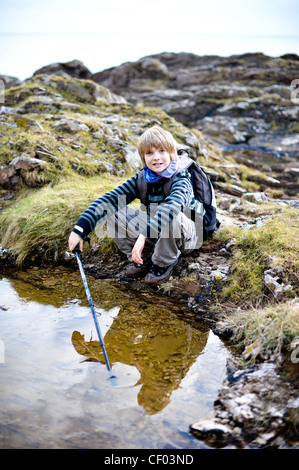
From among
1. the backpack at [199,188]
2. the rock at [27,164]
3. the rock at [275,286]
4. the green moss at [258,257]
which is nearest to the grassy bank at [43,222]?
the rock at [27,164]

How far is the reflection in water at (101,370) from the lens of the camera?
258 cm

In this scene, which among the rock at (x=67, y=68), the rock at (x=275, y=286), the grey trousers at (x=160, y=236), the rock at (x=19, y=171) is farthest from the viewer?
the rock at (x=67, y=68)

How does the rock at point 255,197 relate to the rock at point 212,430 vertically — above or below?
below

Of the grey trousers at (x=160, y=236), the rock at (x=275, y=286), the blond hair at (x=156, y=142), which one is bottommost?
the rock at (x=275, y=286)

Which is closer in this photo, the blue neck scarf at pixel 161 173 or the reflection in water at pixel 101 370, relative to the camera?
the reflection in water at pixel 101 370

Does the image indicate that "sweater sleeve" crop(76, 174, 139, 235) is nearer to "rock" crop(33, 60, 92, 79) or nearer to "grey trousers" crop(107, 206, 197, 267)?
"grey trousers" crop(107, 206, 197, 267)

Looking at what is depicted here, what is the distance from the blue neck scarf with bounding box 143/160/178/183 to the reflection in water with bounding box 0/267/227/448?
5.58 feet

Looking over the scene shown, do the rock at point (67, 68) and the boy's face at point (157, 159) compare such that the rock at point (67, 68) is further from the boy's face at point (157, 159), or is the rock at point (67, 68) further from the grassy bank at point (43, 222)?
the boy's face at point (157, 159)

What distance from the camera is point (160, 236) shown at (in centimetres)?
441

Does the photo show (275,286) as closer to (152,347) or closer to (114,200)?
(152,347)

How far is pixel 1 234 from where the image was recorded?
6.55 m

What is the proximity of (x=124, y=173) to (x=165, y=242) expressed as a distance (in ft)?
17.3

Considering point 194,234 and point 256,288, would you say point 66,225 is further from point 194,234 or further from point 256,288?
point 256,288

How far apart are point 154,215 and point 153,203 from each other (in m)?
0.23
